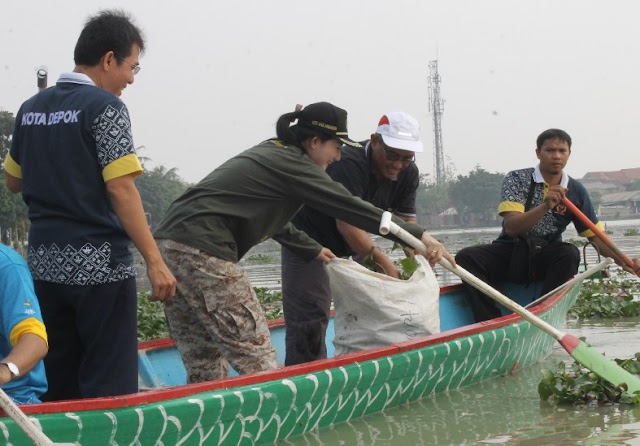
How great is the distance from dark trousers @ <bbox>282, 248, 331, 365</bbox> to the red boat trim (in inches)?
24.9

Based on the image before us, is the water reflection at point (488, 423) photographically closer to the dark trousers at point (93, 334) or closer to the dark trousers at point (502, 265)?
the dark trousers at point (93, 334)

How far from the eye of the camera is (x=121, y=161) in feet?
12.5

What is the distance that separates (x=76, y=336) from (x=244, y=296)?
714 millimetres

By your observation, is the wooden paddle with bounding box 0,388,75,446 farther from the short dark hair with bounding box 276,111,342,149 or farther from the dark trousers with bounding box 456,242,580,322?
the dark trousers with bounding box 456,242,580,322

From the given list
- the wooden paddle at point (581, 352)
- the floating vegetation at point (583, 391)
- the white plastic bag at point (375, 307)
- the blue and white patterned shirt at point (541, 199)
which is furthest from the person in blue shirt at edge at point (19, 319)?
the blue and white patterned shirt at point (541, 199)

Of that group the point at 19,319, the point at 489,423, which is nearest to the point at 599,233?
the point at 489,423

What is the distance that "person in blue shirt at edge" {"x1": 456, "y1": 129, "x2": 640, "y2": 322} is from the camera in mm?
7262

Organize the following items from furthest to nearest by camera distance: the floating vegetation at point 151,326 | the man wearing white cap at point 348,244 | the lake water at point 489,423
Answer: the floating vegetation at point 151,326, the man wearing white cap at point 348,244, the lake water at point 489,423

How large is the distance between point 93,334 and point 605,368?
8.50 ft

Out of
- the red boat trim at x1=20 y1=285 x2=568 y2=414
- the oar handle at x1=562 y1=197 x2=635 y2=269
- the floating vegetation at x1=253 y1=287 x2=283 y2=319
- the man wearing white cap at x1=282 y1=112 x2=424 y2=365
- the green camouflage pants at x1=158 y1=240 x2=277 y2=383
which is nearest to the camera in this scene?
the red boat trim at x1=20 y1=285 x2=568 y2=414

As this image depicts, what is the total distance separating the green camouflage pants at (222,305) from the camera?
4.31 meters

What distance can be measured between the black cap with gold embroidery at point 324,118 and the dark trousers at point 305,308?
106 cm

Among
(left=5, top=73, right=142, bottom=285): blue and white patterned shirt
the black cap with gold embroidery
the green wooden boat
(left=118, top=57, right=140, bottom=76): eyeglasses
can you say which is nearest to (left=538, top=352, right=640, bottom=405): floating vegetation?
the green wooden boat

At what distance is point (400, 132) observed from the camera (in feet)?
17.6
